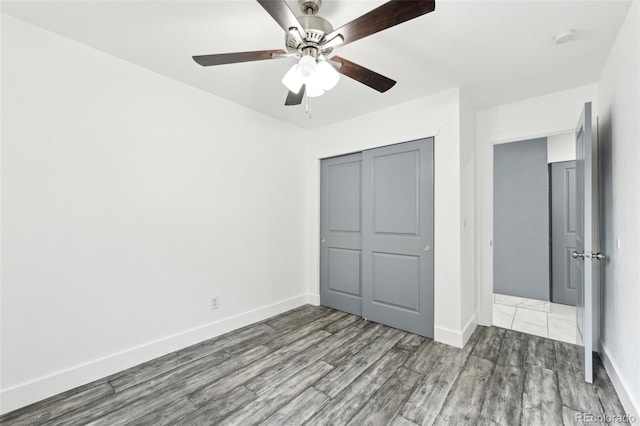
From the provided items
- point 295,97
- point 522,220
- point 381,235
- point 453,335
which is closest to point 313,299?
point 381,235

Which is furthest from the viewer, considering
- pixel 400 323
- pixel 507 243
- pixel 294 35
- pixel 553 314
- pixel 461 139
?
pixel 507 243

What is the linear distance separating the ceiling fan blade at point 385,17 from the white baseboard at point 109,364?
108 inches

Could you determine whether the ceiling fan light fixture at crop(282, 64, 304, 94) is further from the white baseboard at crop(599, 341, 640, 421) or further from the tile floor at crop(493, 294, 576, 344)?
the tile floor at crop(493, 294, 576, 344)

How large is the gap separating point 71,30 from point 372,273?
11.0 feet

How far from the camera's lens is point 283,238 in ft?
12.0

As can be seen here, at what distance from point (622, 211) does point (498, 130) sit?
1.52 m

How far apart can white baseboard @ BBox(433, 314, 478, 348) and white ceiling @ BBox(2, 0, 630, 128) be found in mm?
2327

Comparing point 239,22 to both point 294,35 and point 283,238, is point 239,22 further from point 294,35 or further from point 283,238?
point 283,238

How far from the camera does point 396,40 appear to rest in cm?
199

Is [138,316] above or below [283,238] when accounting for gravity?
below

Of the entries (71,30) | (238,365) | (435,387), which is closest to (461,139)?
(435,387)

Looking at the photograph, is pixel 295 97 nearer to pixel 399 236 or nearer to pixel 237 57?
pixel 237 57

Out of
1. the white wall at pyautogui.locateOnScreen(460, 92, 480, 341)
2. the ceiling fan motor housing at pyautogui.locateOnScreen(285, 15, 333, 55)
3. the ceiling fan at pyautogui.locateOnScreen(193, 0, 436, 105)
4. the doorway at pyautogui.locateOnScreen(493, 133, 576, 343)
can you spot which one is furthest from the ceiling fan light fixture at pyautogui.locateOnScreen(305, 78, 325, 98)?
the doorway at pyautogui.locateOnScreen(493, 133, 576, 343)

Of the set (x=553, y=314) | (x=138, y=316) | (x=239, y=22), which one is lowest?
(x=553, y=314)
